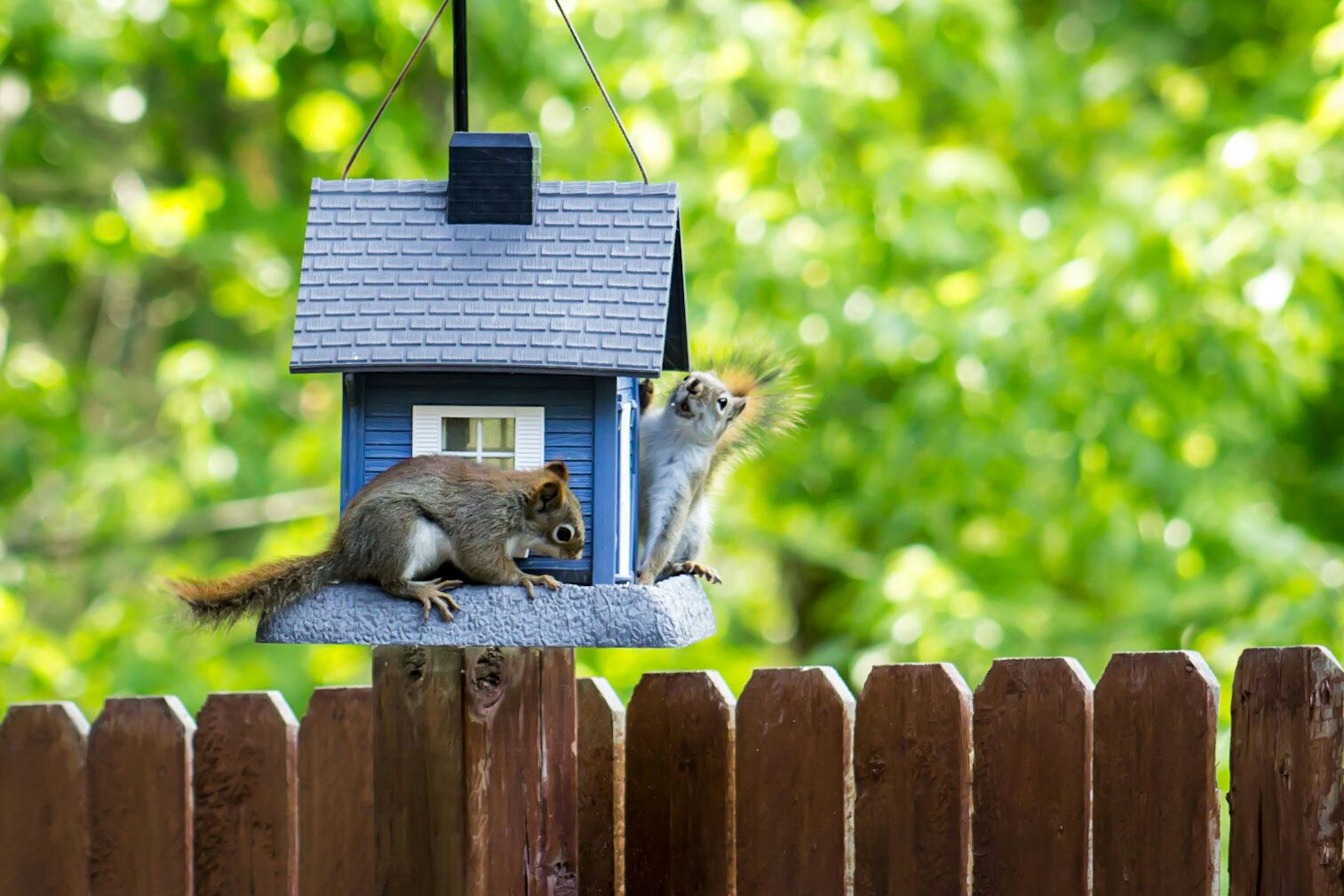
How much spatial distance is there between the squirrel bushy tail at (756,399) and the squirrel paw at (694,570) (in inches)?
7.4

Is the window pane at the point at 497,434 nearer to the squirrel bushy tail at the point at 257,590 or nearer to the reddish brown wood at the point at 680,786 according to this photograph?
the squirrel bushy tail at the point at 257,590

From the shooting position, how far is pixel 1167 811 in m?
2.05

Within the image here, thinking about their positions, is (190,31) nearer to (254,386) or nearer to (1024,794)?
(254,386)

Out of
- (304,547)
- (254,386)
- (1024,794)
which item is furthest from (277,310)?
(1024,794)

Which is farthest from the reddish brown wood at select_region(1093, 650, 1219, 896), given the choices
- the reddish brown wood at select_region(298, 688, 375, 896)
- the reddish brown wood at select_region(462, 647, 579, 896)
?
the reddish brown wood at select_region(298, 688, 375, 896)

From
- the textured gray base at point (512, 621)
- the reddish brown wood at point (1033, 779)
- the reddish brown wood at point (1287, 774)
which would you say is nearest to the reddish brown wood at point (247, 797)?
the textured gray base at point (512, 621)

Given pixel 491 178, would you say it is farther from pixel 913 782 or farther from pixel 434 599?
pixel 913 782

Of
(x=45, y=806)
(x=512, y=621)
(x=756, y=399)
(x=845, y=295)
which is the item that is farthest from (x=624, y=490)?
(x=845, y=295)

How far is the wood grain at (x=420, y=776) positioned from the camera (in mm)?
2125

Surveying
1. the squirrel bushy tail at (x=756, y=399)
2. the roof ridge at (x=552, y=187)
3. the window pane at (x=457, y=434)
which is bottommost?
the window pane at (x=457, y=434)

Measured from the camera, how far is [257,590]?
6.49 feet

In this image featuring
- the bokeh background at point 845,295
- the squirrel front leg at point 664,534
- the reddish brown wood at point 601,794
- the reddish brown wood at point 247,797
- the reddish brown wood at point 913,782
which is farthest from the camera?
the bokeh background at point 845,295

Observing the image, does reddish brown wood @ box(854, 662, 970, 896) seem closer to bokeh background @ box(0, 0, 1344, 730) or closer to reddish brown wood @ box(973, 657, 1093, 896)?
reddish brown wood @ box(973, 657, 1093, 896)

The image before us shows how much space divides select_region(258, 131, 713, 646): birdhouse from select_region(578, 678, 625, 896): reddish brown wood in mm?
356
